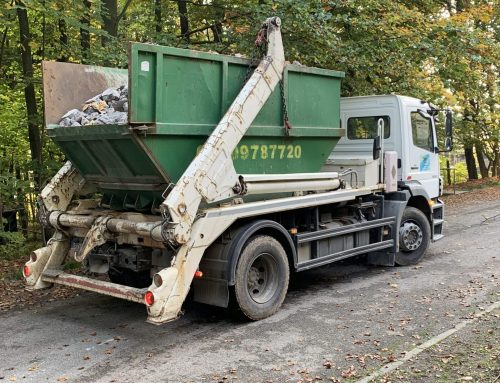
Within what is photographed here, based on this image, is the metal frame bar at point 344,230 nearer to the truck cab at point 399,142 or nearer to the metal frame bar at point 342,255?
the metal frame bar at point 342,255

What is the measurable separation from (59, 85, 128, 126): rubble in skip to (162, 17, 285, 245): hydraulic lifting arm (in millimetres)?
1045

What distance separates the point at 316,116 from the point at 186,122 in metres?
1.99

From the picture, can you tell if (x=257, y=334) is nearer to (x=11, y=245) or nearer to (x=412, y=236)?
(x=412, y=236)

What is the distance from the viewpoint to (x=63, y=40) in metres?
11.3

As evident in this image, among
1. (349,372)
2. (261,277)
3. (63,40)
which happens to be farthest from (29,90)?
(349,372)

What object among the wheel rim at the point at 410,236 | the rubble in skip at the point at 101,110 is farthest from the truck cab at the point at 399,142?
the rubble in skip at the point at 101,110

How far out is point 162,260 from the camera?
5777 mm

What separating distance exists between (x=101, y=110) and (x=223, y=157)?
5.12 ft

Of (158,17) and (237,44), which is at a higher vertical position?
(158,17)

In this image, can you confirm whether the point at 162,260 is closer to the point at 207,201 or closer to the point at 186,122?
the point at 207,201

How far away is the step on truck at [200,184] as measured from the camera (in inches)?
208

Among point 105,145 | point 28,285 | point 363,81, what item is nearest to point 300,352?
point 105,145

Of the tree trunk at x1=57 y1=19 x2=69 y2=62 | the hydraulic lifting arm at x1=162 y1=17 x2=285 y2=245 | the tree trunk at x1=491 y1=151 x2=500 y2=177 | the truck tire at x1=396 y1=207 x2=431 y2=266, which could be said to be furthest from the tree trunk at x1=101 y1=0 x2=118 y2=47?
the tree trunk at x1=491 y1=151 x2=500 y2=177

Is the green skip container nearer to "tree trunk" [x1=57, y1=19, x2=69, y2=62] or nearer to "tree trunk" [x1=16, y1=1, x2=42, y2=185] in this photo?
"tree trunk" [x1=57, y1=19, x2=69, y2=62]
